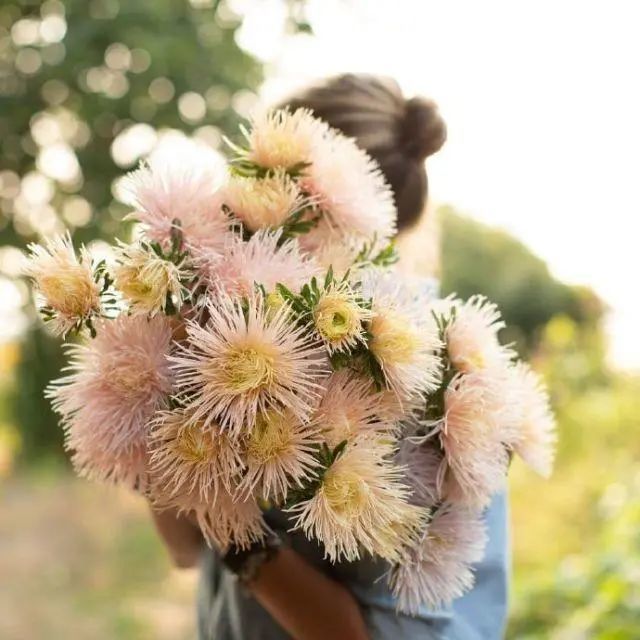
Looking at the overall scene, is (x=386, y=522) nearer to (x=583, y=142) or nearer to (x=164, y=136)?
(x=164, y=136)

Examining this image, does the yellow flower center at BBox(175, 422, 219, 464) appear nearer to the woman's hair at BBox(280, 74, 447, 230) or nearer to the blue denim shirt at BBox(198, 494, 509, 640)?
the blue denim shirt at BBox(198, 494, 509, 640)

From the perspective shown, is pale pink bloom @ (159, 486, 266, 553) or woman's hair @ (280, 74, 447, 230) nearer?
pale pink bloom @ (159, 486, 266, 553)

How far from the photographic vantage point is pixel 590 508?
2395mm

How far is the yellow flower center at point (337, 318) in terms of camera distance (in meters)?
0.61

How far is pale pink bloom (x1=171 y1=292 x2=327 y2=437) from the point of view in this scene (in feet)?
1.94

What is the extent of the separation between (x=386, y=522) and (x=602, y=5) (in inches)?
51.9

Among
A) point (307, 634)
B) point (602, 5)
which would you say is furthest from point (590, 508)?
point (307, 634)

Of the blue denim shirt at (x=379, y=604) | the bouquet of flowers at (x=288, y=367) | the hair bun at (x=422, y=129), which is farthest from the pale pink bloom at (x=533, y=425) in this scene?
the hair bun at (x=422, y=129)

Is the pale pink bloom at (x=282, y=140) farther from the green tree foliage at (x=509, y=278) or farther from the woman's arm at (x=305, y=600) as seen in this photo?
Result: the green tree foliage at (x=509, y=278)

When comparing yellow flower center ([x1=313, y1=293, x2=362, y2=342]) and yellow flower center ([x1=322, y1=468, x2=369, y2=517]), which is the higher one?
yellow flower center ([x1=313, y1=293, x2=362, y2=342])

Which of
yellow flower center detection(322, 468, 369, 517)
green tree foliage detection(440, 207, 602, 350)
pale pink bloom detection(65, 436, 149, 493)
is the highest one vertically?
yellow flower center detection(322, 468, 369, 517)

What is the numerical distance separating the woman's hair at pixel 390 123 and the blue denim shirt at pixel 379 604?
0.37 m

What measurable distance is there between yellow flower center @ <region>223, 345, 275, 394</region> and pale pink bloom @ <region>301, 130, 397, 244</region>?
200 mm

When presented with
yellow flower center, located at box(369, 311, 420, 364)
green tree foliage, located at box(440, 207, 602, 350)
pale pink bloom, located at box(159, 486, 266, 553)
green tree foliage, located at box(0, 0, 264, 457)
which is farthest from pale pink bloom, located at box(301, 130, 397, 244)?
green tree foliage, located at box(440, 207, 602, 350)
